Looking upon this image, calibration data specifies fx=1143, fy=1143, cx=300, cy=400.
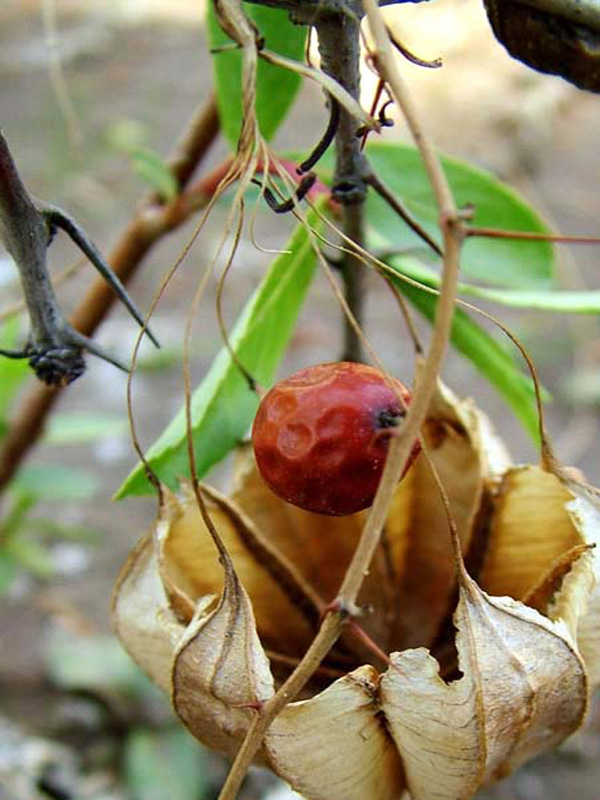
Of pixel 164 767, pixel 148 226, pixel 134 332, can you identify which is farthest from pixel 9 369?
pixel 134 332

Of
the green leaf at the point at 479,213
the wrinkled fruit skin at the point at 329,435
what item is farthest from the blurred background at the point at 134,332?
the wrinkled fruit skin at the point at 329,435

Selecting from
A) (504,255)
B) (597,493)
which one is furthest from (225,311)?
(597,493)

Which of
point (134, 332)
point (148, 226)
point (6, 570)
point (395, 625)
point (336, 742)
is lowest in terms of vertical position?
point (336, 742)

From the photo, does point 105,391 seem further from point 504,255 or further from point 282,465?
point 282,465

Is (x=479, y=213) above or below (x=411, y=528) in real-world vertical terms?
above

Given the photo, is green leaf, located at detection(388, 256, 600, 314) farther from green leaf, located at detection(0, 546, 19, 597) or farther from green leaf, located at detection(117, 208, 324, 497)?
green leaf, located at detection(0, 546, 19, 597)

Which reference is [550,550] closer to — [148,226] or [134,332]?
[148,226]
